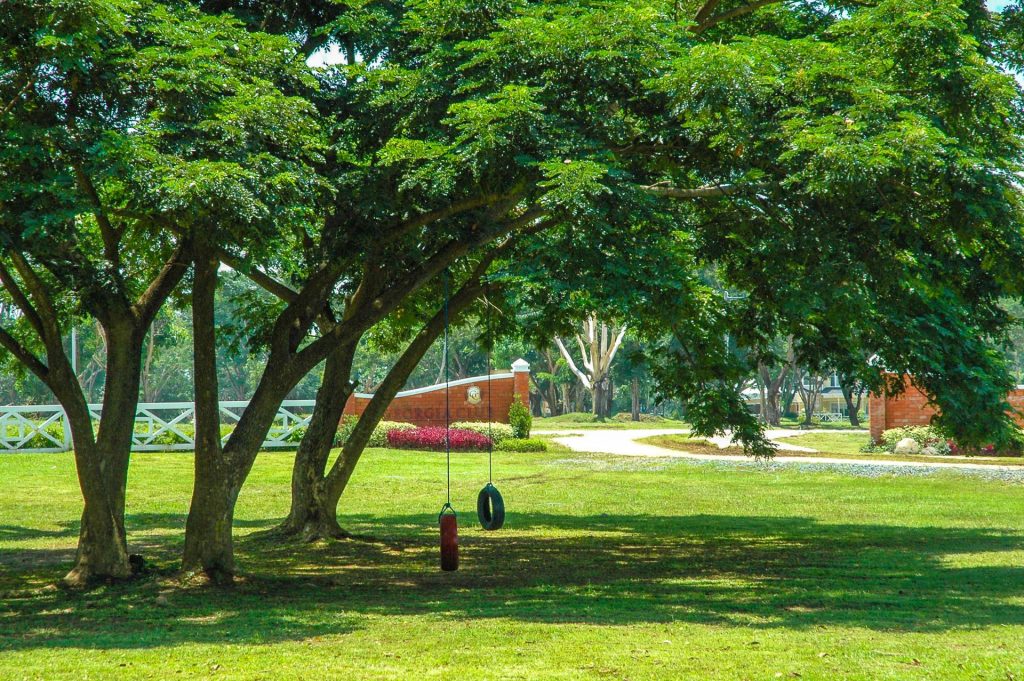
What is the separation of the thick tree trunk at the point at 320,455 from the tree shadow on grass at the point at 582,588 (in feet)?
1.78

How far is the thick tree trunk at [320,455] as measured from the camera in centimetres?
1638

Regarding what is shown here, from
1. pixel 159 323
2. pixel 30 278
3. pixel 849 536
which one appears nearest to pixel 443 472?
pixel 849 536

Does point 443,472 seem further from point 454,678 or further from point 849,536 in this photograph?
point 454,678

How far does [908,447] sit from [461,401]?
15560 mm

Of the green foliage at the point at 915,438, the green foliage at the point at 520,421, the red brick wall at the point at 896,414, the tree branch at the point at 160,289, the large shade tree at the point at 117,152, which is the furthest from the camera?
the green foliage at the point at 520,421

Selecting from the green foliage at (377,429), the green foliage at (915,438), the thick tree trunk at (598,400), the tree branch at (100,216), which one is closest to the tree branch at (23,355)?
the tree branch at (100,216)

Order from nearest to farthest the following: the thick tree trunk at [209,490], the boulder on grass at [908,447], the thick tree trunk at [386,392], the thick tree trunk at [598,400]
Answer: the thick tree trunk at [209,490], the thick tree trunk at [386,392], the boulder on grass at [908,447], the thick tree trunk at [598,400]

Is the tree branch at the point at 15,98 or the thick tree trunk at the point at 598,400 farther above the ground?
the tree branch at the point at 15,98

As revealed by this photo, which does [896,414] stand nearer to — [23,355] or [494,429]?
[494,429]

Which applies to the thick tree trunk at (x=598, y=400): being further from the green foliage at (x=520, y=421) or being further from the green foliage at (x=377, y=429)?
the green foliage at (x=377, y=429)

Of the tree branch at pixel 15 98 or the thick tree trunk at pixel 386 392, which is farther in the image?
the thick tree trunk at pixel 386 392

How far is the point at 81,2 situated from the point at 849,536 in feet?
41.8

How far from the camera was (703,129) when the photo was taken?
1118 cm

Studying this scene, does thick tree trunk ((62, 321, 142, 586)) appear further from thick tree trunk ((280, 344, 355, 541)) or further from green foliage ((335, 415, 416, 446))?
green foliage ((335, 415, 416, 446))
